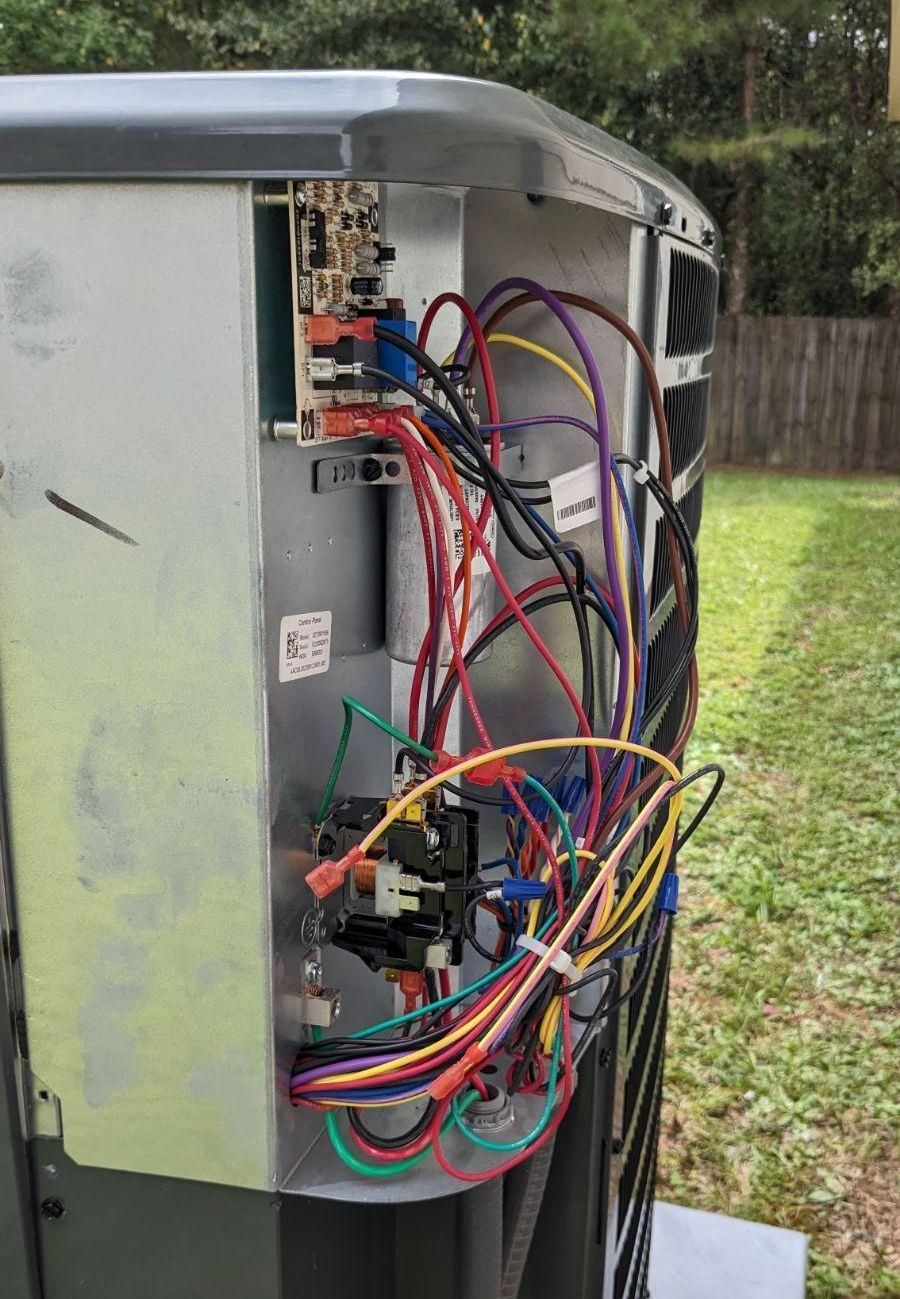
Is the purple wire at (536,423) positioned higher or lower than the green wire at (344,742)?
higher

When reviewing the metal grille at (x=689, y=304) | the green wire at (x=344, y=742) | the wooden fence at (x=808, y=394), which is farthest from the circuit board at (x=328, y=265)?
the wooden fence at (x=808, y=394)

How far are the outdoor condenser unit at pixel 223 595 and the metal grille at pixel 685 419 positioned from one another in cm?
12

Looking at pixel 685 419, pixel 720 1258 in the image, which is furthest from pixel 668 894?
pixel 720 1258

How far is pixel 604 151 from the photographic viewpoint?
3.01 ft

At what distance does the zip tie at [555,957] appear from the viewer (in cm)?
91

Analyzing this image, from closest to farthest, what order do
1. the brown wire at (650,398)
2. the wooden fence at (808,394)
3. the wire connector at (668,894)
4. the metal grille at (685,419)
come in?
1. the brown wire at (650,398)
2. the wire connector at (668,894)
3. the metal grille at (685,419)
4. the wooden fence at (808,394)

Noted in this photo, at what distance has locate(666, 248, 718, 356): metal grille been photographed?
1.16m

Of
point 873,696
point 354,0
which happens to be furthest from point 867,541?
point 354,0

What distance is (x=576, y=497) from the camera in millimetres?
992

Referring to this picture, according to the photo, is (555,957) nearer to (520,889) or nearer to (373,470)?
(520,889)

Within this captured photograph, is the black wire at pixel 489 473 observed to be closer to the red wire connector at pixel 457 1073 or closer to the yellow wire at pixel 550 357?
the yellow wire at pixel 550 357

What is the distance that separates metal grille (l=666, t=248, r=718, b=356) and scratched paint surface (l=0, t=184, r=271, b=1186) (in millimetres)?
Answer: 531

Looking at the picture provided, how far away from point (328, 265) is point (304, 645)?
27 centimetres

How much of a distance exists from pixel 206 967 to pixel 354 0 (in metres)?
11.2
